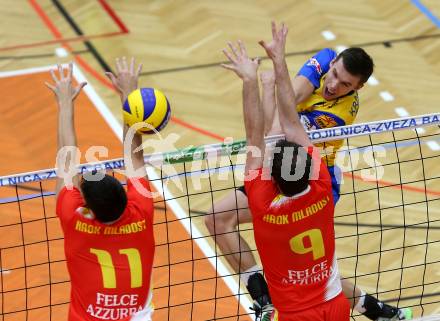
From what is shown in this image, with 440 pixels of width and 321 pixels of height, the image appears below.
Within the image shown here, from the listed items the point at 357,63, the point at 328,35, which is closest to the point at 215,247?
the point at 357,63

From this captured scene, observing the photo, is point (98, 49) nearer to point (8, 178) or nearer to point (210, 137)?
point (210, 137)

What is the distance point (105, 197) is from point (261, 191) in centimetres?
109

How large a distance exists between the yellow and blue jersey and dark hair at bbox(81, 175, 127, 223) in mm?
2268

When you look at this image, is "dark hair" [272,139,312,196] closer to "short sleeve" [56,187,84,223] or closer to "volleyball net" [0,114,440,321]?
"short sleeve" [56,187,84,223]

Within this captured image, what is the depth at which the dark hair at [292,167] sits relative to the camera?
20.3 feet

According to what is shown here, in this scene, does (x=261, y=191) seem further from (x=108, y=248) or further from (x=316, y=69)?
(x=316, y=69)

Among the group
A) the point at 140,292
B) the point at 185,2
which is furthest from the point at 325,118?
the point at 185,2

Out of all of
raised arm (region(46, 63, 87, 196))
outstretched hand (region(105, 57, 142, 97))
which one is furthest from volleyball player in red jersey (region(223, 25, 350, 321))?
raised arm (region(46, 63, 87, 196))

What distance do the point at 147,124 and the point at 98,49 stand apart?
6.45m

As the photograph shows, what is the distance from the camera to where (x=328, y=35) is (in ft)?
43.2

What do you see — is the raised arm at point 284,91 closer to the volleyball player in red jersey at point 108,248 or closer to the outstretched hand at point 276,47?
the outstretched hand at point 276,47

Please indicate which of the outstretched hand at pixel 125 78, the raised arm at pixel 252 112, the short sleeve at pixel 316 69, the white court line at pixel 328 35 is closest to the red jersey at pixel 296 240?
the raised arm at pixel 252 112

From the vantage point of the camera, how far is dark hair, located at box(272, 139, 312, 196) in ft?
20.3

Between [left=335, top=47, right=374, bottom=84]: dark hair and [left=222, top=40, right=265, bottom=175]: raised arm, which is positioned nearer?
[left=222, top=40, right=265, bottom=175]: raised arm
